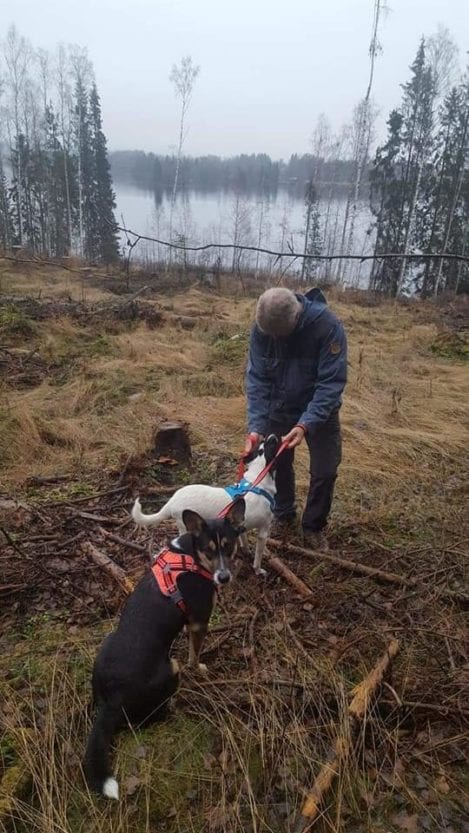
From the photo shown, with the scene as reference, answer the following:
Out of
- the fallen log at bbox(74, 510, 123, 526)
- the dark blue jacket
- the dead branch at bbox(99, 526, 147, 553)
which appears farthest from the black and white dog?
the fallen log at bbox(74, 510, 123, 526)

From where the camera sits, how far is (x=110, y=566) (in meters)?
3.47

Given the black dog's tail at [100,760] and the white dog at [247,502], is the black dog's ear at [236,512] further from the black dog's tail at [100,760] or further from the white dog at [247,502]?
the black dog's tail at [100,760]

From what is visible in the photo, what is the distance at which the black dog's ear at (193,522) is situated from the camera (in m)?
2.61

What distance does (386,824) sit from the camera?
2004mm

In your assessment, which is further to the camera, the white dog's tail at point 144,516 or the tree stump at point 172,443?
the tree stump at point 172,443

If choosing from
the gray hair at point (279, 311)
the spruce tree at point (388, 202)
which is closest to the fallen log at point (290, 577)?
the gray hair at point (279, 311)

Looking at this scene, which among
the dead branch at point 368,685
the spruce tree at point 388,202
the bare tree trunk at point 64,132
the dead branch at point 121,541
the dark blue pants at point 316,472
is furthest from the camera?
the bare tree trunk at point 64,132

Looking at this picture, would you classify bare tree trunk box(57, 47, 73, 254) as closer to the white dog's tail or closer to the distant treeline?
the white dog's tail

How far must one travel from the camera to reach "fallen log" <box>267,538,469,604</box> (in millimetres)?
3339

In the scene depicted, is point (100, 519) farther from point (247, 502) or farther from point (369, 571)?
point (369, 571)

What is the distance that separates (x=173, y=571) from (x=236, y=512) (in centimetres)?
55

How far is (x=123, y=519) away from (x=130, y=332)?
25.1ft

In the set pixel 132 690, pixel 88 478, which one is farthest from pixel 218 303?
pixel 132 690

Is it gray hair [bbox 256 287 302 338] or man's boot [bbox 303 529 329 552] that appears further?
man's boot [bbox 303 529 329 552]
